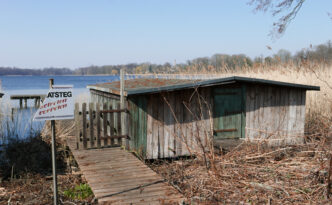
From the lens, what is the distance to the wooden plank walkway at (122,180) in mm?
5461

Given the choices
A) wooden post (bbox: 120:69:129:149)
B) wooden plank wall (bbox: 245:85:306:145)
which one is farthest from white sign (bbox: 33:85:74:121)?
wooden plank wall (bbox: 245:85:306:145)

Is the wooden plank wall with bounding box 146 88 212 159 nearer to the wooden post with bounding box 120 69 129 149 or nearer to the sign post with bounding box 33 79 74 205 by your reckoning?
the wooden post with bounding box 120 69 129 149

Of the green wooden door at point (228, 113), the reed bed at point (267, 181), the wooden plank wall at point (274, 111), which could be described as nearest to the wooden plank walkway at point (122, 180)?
the reed bed at point (267, 181)

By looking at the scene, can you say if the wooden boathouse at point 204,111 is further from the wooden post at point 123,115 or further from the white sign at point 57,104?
the white sign at point 57,104

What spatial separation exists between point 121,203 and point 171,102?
4.44m

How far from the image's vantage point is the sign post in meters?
5.20

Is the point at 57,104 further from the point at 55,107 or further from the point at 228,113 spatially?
the point at 228,113

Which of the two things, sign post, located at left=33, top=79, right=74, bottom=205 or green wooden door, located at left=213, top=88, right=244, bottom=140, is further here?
green wooden door, located at left=213, top=88, right=244, bottom=140

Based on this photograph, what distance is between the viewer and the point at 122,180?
644 cm

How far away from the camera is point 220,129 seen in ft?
32.7

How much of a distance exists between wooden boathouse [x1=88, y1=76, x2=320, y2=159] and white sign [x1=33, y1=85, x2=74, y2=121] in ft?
10.3

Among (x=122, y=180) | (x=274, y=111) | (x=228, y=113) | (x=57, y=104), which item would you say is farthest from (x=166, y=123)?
(x=57, y=104)

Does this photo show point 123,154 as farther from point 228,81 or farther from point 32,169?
point 228,81

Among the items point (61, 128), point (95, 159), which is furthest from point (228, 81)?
point (61, 128)
